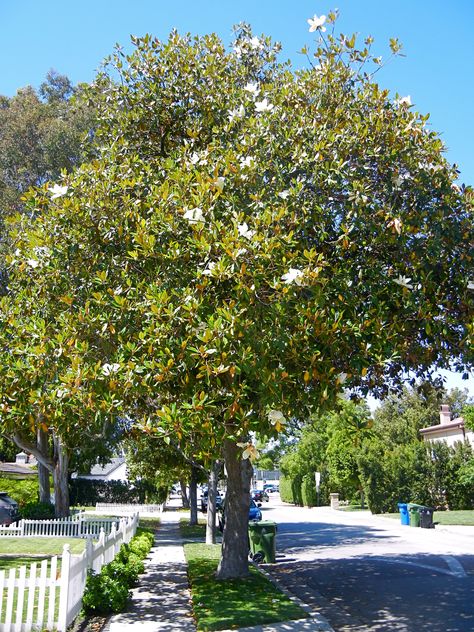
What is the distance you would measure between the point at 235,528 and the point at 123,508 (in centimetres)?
3126

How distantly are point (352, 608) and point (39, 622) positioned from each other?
5.40 metres

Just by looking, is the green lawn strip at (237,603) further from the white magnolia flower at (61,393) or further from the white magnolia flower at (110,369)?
the white magnolia flower at (110,369)

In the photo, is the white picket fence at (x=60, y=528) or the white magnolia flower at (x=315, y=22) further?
the white picket fence at (x=60, y=528)

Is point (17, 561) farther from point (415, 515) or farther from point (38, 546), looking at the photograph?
point (415, 515)

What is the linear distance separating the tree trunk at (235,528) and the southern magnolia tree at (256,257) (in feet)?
11.9

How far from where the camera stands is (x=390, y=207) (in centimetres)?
838

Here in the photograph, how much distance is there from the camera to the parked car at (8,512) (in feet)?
82.9

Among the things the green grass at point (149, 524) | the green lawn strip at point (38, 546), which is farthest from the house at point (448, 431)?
the green lawn strip at point (38, 546)

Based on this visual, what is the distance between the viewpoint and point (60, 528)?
2356 cm

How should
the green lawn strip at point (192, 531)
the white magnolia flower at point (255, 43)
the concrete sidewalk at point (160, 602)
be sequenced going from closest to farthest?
1. the concrete sidewalk at point (160, 602)
2. the white magnolia flower at point (255, 43)
3. the green lawn strip at point (192, 531)

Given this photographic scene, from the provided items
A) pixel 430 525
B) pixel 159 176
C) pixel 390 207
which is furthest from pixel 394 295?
pixel 430 525

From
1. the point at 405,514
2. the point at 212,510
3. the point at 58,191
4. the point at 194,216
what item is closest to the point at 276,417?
the point at 194,216

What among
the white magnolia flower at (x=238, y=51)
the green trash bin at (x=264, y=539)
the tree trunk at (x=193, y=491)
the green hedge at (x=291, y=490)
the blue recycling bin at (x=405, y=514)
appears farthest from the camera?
the green hedge at (x=291, y=490)

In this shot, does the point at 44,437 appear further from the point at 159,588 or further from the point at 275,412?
the point at 275,412
